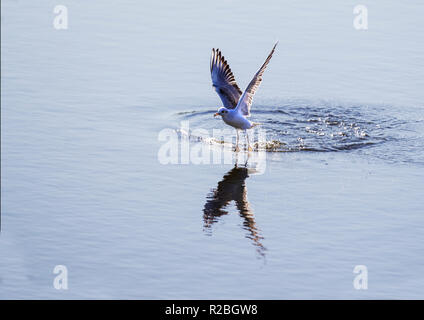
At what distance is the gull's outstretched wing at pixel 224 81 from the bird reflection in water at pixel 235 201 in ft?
5.93

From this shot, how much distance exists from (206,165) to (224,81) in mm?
2149

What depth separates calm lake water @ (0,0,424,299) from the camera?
12320 millimetres

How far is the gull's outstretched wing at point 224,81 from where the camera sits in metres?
17.8

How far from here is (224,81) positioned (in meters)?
17.8

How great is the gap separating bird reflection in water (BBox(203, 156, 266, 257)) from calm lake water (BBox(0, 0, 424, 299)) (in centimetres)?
5

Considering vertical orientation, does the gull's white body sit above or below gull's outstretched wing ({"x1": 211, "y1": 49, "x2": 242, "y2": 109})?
below

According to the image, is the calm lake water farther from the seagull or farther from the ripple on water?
the seagull

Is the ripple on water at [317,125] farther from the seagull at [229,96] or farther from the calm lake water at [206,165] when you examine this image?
the seagull at [229,96]

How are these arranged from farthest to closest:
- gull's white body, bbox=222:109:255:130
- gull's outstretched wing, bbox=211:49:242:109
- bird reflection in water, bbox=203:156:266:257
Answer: gull's outstretched wing, bbox=211:49:242:109 → gull's white body, bbox=222:109:255:130 → bird reflection in water, bbox=203:156:266:257

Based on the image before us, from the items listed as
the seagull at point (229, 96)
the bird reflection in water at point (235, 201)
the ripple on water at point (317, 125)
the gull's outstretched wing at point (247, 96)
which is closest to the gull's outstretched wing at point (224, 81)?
the seagull at point (229, 96)

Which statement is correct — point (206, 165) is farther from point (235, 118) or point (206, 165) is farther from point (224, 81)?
point (224, 81)

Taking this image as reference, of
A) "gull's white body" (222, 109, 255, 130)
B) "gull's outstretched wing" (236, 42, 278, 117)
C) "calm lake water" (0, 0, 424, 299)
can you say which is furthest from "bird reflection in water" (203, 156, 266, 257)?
"gull's outstretched wing" (236, 42, 278, 117)

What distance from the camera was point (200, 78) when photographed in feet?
73.6
